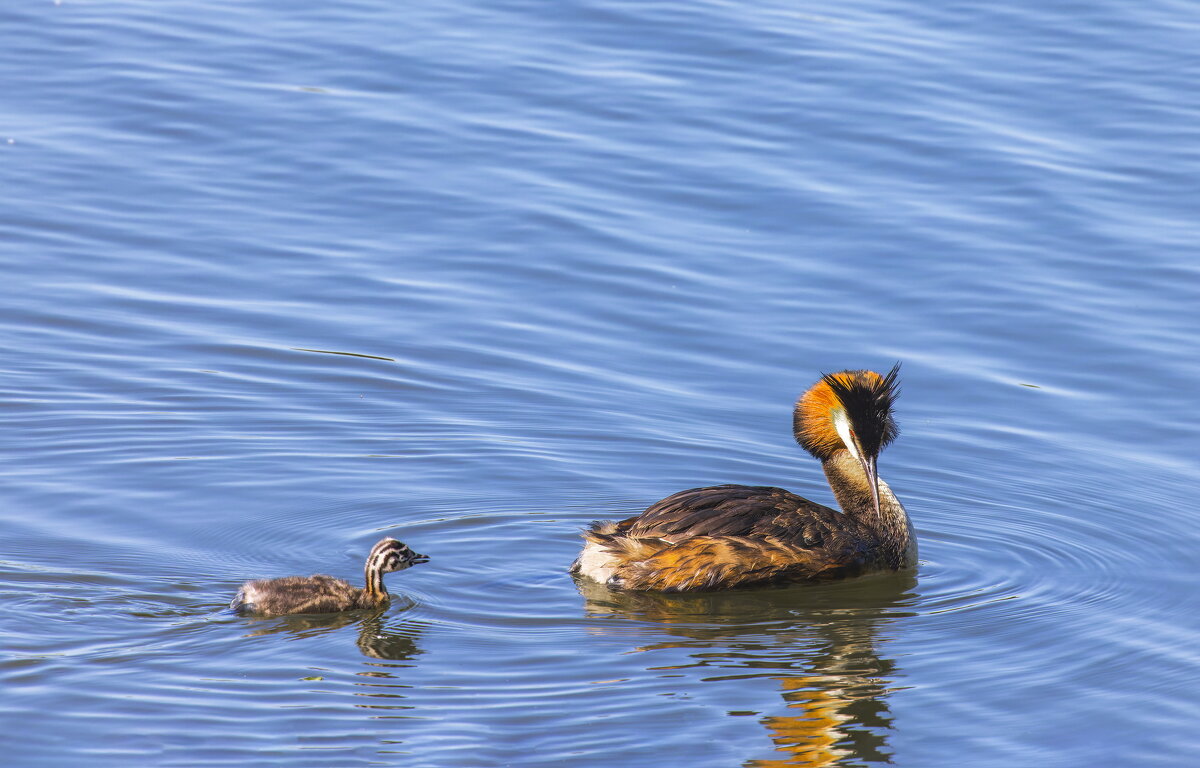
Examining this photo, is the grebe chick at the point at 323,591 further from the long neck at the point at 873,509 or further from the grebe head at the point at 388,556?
the long neck at the point at 873,509

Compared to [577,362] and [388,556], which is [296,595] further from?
[577,362]

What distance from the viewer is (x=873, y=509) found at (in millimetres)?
10469

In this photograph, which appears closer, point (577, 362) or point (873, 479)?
point (873, 479)

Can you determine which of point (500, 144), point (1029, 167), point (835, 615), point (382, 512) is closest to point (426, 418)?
point (382, 512)

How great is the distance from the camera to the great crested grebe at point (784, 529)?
9.80 meters

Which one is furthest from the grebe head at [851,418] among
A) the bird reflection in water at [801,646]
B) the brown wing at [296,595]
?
the brown wing at [296,595]

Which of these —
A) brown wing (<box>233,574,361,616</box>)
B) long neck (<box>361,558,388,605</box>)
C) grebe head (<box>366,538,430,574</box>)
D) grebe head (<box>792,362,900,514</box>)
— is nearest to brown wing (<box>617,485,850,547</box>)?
grebe head (<box>792,362,900,514</box>)

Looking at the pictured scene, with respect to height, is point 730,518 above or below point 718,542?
above

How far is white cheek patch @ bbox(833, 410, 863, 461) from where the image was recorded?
10.6m

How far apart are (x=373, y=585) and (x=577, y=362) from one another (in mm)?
3643

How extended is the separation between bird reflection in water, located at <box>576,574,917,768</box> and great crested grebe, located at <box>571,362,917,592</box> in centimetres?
10

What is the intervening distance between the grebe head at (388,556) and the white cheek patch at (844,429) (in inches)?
103

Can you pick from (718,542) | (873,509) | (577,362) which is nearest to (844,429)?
(873,509)

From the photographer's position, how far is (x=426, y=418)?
1191 centimetres
